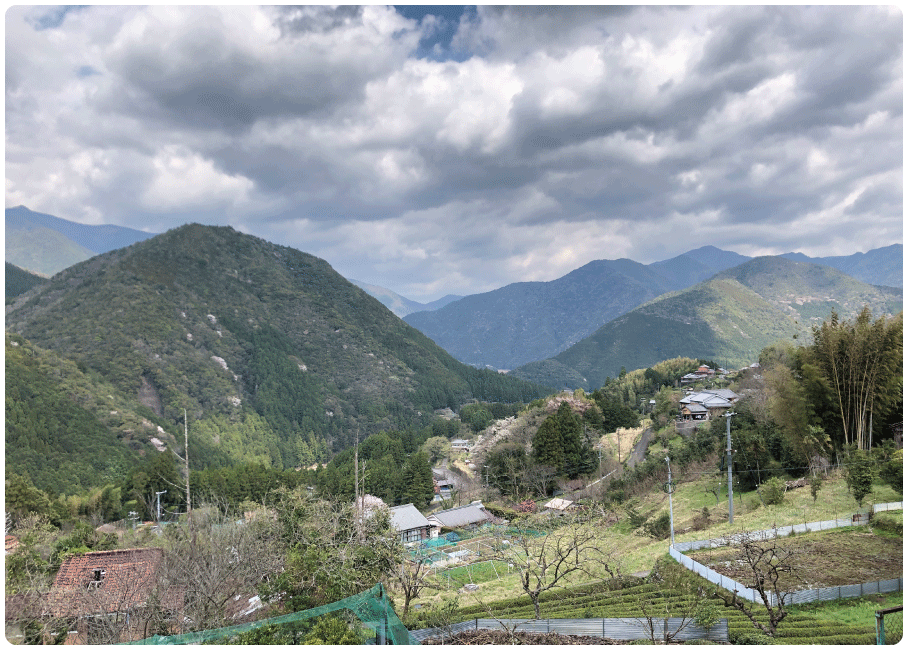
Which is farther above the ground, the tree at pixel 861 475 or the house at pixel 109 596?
the tree at pixel 861 475

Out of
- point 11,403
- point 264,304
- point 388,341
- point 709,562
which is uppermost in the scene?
point 264,304

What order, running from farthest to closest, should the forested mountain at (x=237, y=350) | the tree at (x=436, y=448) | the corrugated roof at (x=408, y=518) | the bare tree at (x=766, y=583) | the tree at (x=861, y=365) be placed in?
1. the forested mountain at (x=237, y=350)
2. the tree at (x=436, y=448)
3. the corrugated roof at (x=408, y=518)
4. the tree at (x=861, y=365)
5. the bare tree at (x=766, y=583)

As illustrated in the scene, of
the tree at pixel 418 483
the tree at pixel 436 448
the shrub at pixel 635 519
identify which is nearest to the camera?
the shrub at pixel 635 519

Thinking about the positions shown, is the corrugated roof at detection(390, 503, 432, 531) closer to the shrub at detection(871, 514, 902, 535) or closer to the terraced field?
the terraced field

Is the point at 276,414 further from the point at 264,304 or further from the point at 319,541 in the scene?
the point at 319,541

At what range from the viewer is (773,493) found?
19391 mm

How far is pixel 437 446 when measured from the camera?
57.2m

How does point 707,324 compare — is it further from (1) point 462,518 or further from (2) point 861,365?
(2) point 861,365

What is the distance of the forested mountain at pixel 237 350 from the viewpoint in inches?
2985

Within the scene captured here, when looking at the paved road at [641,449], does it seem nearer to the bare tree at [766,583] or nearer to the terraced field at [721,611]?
the terraced field at [721,611]

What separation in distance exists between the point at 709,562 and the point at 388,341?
109403 mm

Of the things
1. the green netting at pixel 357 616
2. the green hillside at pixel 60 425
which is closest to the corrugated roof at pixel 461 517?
the green netting at pixel 357 616

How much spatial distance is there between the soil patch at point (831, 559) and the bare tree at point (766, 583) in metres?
0.26

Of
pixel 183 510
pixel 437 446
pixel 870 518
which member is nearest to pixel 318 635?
pixel 870 518
